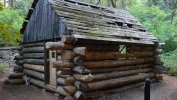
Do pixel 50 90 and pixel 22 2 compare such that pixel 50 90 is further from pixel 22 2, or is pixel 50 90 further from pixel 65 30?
pixel 22 2

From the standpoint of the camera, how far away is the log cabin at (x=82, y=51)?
650 centimetres

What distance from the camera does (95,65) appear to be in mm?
7246

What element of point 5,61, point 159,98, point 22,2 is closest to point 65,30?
point 159,98

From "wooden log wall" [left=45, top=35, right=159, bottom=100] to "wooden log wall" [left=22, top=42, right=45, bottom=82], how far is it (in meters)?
1.64

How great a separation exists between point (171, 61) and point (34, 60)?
11.6m

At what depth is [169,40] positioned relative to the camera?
18031 millimetres

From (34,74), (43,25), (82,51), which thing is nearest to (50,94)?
(34,74)

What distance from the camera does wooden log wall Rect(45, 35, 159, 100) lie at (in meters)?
6.38

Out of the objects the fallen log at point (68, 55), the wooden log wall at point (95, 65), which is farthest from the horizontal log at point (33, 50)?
the fallen log at point (68, 55)

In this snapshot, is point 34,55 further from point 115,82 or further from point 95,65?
point 115,82

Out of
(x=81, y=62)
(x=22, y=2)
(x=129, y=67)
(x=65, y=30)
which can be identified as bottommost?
(x=129, y=67)

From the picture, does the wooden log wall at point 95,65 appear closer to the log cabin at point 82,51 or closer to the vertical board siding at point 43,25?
the log cabin at point 82,51

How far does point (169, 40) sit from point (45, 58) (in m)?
14.2

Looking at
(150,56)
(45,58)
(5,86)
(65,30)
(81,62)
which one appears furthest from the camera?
(150,56)
